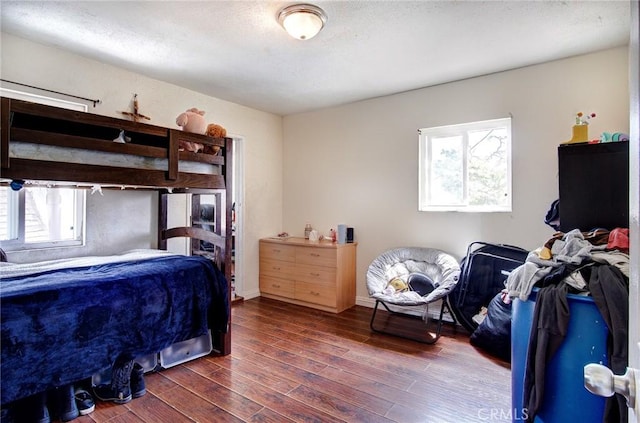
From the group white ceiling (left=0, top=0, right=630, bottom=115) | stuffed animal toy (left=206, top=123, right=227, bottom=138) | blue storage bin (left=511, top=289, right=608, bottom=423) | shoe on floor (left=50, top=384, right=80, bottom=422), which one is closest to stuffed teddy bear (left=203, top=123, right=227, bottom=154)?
stuffed animal toy (left=206, top=123, right=227, bottom=138)

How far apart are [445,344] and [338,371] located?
1070 millimetres

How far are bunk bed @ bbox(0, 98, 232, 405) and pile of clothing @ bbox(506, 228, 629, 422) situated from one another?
204 cm

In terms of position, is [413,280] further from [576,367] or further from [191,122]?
[191,122]

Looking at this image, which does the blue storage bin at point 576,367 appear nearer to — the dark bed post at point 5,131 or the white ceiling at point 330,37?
the white ceiling at point 330,37

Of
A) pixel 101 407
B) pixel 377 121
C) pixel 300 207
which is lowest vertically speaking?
pixel 101 407

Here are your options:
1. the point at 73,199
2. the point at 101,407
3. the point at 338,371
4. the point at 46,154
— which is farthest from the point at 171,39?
the point at 338,371

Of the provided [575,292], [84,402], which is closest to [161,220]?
[84,402]

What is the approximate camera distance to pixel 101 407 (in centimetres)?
199

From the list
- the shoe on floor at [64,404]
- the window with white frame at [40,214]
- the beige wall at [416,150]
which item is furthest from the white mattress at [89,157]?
the beige wall at [416,150]

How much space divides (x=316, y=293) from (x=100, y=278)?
2.30 meters

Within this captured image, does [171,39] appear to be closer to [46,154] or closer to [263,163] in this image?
[46,154]

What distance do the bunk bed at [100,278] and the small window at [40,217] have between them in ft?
1.50

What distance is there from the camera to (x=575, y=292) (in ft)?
4.62

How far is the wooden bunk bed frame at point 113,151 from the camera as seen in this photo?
66.5 inches
